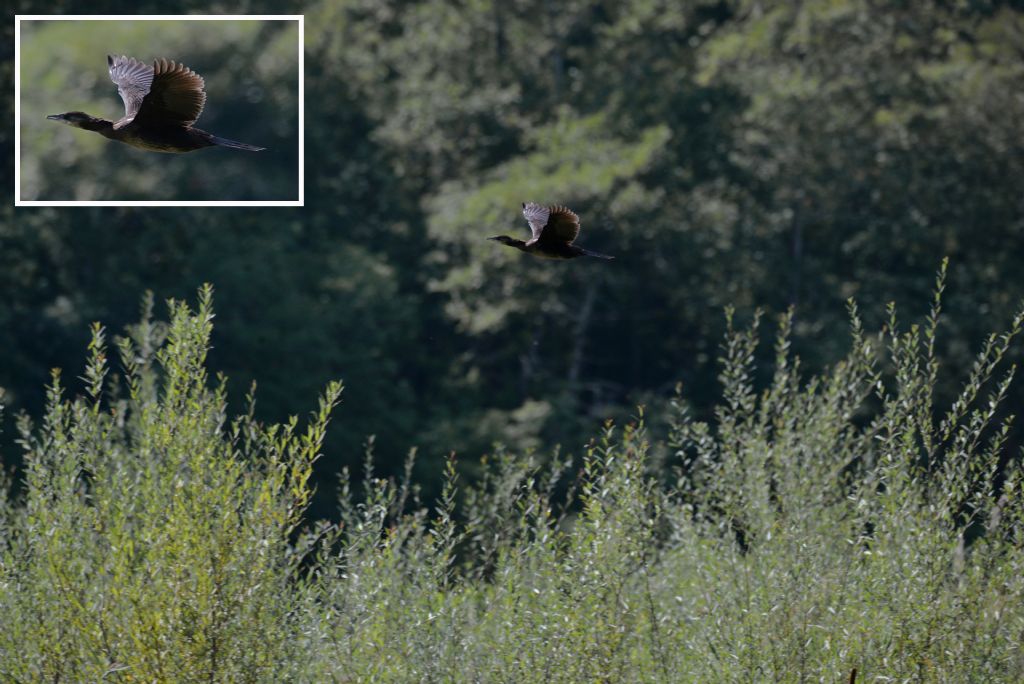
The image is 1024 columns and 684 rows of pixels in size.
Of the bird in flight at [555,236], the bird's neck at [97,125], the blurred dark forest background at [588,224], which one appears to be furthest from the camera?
the blurred dark forest background at [588,224]

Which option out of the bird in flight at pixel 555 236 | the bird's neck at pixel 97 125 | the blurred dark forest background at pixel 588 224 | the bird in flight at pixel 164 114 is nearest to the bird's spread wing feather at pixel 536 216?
the bird in flight at pixel 555 236

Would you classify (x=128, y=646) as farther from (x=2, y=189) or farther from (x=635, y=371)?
(x=635, y=371)

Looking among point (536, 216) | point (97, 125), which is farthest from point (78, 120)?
point (536, 216)

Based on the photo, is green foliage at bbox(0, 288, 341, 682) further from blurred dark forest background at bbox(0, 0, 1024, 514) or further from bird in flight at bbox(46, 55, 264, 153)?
blurred dark forest background at bbox(0, 0, 1024, 514)

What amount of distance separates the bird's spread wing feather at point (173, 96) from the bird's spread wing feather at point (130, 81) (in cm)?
3

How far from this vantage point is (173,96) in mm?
6676

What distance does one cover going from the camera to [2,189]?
22.1m

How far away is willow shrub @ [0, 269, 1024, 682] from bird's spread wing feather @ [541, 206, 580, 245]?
171cm

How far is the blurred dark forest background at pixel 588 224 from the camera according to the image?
22156 millimetres

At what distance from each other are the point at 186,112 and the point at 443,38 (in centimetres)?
1938

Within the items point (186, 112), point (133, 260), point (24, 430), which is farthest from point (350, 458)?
point (186, 112)

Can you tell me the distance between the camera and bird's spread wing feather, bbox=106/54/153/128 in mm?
6727

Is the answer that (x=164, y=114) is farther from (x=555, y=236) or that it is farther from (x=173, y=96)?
(x=555, y=236)

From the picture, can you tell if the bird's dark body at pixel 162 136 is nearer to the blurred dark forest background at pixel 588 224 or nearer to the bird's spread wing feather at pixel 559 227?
the bird's spread wing feather at pixel 559 227
